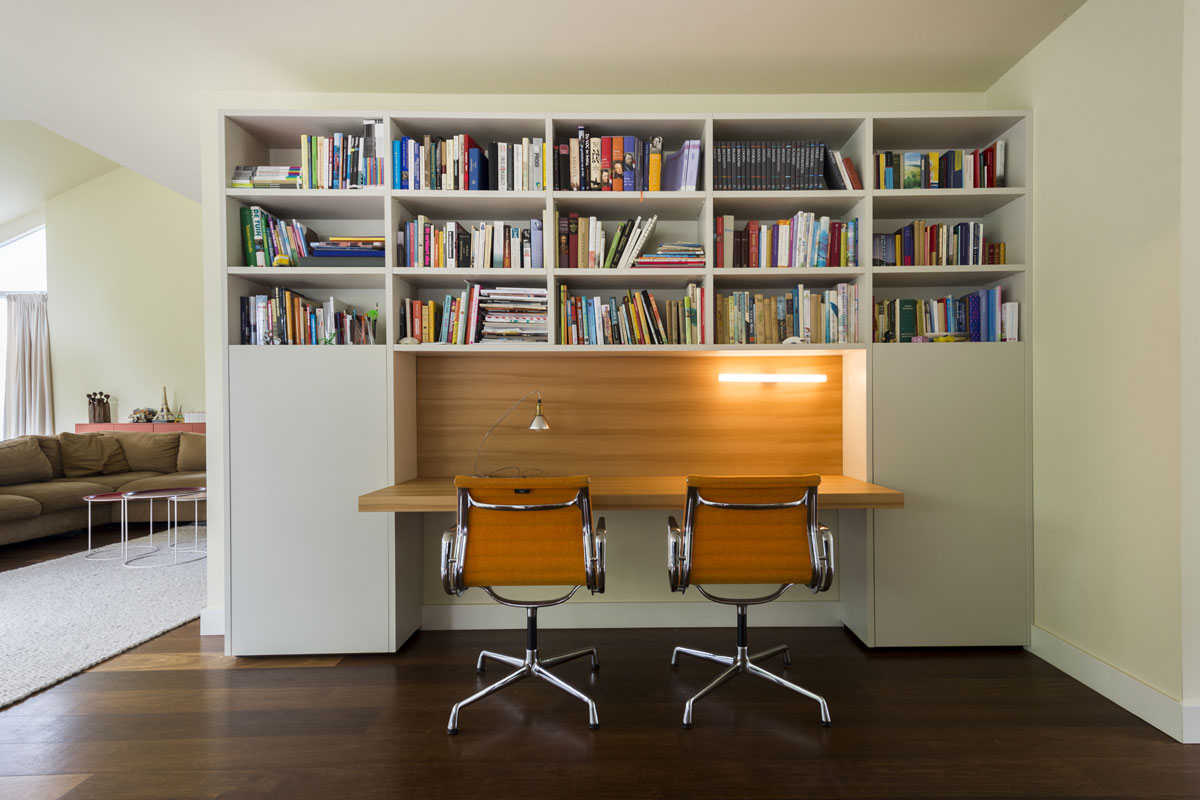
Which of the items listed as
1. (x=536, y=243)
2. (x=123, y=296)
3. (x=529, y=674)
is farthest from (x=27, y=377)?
(x=529, y=674)

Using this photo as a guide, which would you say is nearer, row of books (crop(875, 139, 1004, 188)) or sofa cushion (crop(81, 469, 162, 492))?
row of books (crop(875, 139, 1004, 188))

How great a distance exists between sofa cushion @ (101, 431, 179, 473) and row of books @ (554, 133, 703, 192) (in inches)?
233

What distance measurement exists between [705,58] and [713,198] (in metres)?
0.65

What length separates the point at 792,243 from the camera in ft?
10.4

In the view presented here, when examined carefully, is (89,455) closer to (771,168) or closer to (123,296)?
(123,296)

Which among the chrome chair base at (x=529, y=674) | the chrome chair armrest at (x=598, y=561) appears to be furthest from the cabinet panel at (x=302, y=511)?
the chrome chair armrest at (x=598, y=561)

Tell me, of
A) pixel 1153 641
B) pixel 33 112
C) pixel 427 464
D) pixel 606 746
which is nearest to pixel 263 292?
pixel 427 464

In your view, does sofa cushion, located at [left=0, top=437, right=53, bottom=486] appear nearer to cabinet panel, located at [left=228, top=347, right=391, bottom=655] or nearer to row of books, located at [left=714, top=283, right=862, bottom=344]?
cabinet panel, located at [left=228, top=347, right=391, bottom=655]

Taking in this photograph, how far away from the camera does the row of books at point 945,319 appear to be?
3133mm

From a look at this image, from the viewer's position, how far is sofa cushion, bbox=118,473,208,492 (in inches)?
239

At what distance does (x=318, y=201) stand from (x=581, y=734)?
264 centimetres

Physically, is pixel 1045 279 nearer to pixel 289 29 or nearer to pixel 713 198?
pixel 713 198

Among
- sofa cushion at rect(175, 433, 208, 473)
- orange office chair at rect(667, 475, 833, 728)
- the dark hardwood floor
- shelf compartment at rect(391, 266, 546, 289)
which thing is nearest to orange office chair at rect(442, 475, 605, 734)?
the dark hardwood floor

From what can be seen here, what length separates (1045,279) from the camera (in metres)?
2.95
